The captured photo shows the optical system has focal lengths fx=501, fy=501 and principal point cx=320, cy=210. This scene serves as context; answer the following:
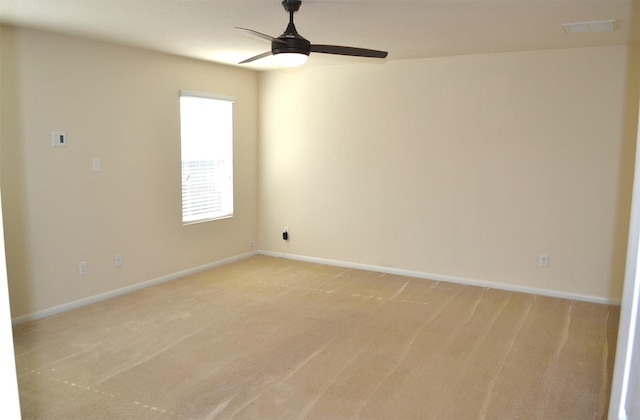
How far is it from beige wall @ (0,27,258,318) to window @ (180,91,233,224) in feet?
0.44

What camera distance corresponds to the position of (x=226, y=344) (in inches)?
147

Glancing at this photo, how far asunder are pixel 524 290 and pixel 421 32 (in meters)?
2.78

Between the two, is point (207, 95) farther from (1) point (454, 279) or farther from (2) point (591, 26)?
(2) point (591, 26)

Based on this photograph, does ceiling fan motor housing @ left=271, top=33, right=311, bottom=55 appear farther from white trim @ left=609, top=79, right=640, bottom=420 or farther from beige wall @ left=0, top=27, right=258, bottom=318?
white trim @ left=609, top=79, right=640, bottom=420

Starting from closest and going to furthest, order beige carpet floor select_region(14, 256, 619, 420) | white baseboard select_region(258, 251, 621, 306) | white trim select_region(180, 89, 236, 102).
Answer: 1. beige carpet floor select_region(14, 256, 619, 420)
2. white baseboard select_region(258, 251, 621, 306)
3. white trim select_region(180, 89, 236, 102)

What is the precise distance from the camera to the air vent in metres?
3.66

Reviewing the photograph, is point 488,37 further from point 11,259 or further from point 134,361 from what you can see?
point 11,259

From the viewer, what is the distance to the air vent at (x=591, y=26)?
3664 millimetres

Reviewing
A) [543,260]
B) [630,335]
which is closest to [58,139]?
[630,335]

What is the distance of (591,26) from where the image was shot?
12.4 feet

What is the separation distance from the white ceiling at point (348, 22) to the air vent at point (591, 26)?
6 centimetres

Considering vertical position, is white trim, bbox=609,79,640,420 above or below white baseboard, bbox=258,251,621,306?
above

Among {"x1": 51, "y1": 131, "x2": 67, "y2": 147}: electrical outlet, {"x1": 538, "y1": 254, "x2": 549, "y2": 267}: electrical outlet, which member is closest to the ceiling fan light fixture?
{"x1": 51, "y1": 131, "x2": 67, "y2": 147}: electrical outlet

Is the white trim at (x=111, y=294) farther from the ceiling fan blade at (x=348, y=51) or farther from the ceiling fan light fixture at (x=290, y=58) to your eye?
the ceiling fan blade at (x=348, y=51)
